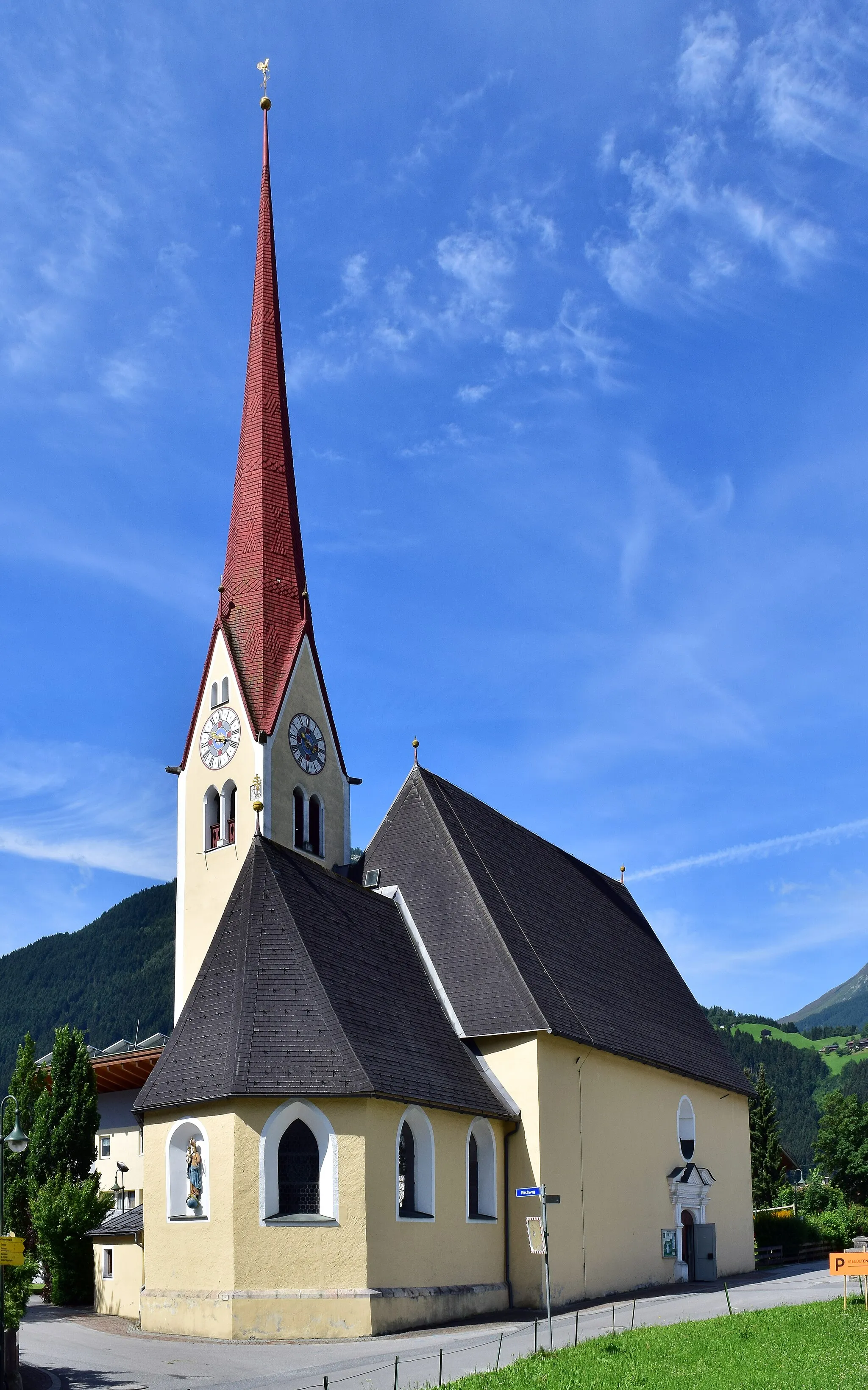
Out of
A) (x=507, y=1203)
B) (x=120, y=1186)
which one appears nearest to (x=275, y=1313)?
(x=507, y=1203)

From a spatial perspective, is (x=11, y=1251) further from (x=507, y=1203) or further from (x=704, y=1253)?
(x=704, y=1253)

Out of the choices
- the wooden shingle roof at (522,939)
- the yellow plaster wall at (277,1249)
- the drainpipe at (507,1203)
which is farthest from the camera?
the wooden shingle roof at (522,939)

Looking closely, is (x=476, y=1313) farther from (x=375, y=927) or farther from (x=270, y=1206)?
(x=375, y=927)

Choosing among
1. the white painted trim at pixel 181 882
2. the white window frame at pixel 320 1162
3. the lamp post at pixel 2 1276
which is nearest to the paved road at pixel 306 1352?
the lamp post at pixel 2 1276

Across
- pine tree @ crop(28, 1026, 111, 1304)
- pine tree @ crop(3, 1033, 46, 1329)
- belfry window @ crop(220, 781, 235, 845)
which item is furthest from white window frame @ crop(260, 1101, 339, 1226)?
belfry window @ crop(220, 781, 235, 845)

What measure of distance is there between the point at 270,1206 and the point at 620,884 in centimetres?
2624

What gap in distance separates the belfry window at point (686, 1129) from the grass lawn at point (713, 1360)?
47.1ft

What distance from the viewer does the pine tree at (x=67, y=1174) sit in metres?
29.4

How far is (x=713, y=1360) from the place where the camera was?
16859 millimetres

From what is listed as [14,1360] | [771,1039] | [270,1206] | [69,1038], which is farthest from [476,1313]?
[771,1039]

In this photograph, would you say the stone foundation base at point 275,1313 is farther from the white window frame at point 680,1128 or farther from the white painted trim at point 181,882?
the white window frame at point 680,1128

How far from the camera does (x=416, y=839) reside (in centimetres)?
3247

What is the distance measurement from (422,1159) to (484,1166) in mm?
2717

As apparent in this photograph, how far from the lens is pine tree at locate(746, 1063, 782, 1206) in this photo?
62.9 m
